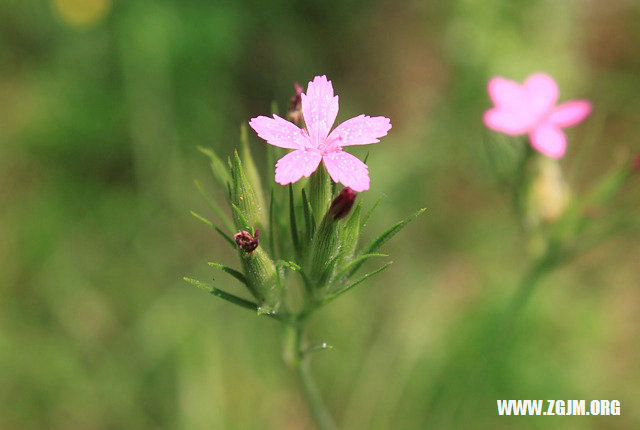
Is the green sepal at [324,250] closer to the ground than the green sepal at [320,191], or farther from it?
closer to the ground

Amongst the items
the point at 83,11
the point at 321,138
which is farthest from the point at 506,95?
the point at 83,11

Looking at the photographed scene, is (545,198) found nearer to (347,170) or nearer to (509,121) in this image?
(509,121)

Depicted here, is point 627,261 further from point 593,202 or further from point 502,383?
point 593,202

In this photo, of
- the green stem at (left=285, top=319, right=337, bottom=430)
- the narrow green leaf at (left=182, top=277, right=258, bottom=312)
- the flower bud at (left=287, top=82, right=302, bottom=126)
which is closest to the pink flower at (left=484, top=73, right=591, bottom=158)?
the flower bud at (left=287, top=82, right=302, bottom=126)

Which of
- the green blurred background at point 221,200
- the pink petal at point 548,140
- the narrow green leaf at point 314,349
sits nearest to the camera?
the narrow green leaf at point 314,349

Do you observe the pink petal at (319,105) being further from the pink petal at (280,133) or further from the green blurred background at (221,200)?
the green blurred background at (221,200)

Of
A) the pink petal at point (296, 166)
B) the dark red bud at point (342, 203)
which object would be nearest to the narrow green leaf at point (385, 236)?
the dark red bud at point (342, 203)

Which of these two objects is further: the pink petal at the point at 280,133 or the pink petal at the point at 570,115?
the pink petal at the point at 570,115

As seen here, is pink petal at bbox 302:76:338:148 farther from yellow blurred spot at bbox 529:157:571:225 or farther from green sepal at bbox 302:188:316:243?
yellow blurred spot at bbox 529:157:571:225
